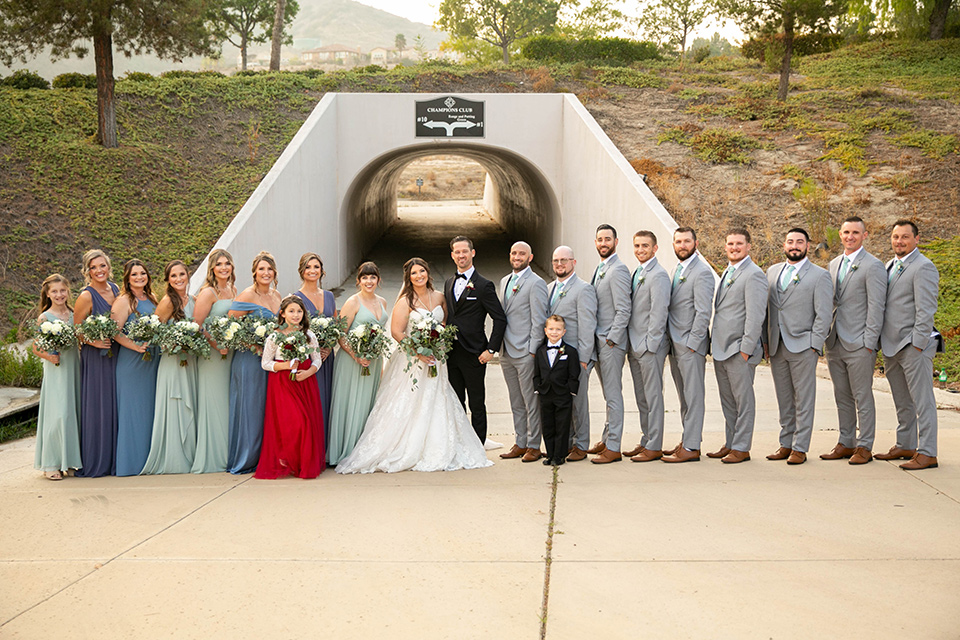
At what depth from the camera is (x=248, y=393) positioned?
22.9ft

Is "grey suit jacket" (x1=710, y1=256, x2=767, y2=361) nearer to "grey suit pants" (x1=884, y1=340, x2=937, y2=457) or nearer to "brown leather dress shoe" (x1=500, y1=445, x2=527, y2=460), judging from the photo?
"grey suit pants" (x1=884, y1=340, x2=937, y2=457)

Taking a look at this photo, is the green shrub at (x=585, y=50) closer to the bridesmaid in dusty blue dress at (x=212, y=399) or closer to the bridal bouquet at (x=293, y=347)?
the bridesmaid in dusty blue dress at (x=212, y=399)

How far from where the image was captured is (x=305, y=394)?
6.84 m

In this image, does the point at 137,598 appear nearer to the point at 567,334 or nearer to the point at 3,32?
the point at 567,334

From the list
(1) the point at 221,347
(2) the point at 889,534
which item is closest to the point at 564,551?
(2) the point at 889,534

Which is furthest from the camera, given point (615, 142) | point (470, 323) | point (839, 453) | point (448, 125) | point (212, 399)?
point (615, 142)

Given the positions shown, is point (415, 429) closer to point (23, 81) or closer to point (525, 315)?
point (525, 315)

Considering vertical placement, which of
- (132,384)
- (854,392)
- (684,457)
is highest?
(854,392)

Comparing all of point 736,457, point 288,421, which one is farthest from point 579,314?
point 288,421

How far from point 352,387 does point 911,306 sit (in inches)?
185

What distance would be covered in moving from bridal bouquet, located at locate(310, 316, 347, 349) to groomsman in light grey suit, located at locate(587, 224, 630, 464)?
2251mm

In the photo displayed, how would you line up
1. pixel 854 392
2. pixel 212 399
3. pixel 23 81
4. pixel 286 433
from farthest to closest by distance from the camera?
pixel 23 81 → pixel 212 399 → pixel 854 392 → pixel 286 433

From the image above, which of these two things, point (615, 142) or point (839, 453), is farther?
point (615, 142)

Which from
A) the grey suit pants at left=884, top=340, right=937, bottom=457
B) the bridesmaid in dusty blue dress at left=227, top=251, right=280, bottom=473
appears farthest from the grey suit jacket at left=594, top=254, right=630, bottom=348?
the bridesmaid in dusty blue dress at left=227, top=251, right=280, bottom=473
